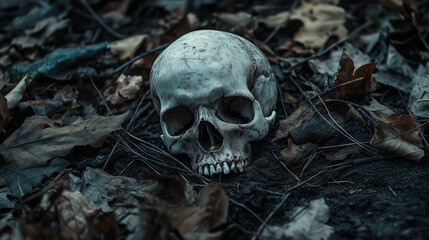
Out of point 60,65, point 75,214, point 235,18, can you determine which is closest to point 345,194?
point 75,214

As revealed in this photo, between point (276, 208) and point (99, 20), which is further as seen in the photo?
point (99, 20)

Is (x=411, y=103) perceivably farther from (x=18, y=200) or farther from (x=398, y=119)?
(x=18, y=200)

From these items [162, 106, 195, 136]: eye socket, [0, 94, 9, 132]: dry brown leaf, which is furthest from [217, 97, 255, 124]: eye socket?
[0, 94, 9, 132]: dry brown leaf

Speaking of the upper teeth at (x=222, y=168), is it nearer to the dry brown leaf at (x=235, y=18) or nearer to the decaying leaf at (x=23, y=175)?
the decaying leaf at (x=23, y=175)

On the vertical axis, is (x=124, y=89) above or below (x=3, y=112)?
below

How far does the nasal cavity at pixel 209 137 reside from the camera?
2.52 m

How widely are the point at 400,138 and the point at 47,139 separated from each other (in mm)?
2376

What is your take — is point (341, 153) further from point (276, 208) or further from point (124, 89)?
point (124, 89)

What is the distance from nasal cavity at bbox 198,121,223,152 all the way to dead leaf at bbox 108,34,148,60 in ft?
5.56

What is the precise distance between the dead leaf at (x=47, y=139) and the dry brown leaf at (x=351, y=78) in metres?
1.69

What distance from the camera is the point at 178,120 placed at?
2754mm

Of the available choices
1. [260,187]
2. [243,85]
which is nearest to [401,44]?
[243,85]

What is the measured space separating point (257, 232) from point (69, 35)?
12.0ft

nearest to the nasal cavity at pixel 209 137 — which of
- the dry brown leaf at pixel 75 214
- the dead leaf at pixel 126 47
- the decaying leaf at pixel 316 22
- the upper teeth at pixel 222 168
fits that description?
the upper teeth at pixel 222 168
